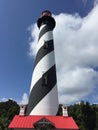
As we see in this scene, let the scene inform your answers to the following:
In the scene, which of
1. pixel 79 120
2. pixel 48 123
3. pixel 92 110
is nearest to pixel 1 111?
pixel 79 120

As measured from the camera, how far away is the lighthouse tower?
14562 mm

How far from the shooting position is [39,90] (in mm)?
15039

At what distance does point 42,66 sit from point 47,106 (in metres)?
3.69

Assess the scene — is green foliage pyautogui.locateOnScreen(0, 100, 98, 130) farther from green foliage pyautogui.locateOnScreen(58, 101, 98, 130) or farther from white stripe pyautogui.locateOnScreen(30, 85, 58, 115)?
white stripe pyautogui.locateOnScreen(30, 85, 58, 115)

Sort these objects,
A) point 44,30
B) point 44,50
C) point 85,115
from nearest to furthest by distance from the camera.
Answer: point 44,50 → point 44,30 → point 85,115

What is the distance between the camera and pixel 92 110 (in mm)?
31594

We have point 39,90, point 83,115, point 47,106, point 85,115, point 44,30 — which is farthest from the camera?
point 85,115

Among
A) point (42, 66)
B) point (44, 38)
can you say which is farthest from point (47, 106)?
point (44, 38)

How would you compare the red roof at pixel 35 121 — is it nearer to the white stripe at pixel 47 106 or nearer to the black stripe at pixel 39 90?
the white stripe at pixel 47 106

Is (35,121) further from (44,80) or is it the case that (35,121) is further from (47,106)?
(44,80)

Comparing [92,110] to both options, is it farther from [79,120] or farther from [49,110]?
[49,110]

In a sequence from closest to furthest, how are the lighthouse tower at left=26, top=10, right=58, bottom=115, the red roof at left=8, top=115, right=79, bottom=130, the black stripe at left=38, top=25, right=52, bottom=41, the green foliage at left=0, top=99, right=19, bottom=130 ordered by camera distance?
1. the red roof at left=8, top=115, right=79, bottom=130
2. the lighthouse tower at left=26, top=10, right=58, bottom=115
3. the black stripe at left=38, top=25, right=52, bottom=41
4. the green foliage at left=0, top=99, right=19, bottom=130

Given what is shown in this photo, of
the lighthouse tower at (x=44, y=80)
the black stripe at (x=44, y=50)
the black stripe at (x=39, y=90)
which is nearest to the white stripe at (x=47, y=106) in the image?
the lighthouse tower at (x=44, y=80)

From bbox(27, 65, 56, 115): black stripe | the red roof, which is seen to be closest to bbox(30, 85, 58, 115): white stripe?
bbox(27, 65, 56, 115): black stripe
